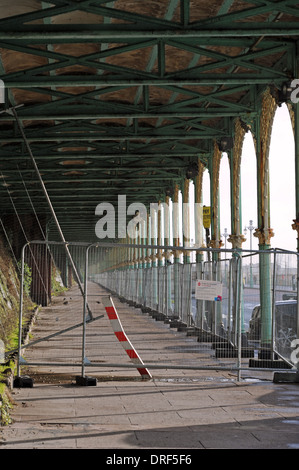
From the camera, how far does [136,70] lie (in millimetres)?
14461

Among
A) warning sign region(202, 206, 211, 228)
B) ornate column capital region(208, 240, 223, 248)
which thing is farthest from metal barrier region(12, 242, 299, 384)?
warning sign region(202, 206, 211, 228)

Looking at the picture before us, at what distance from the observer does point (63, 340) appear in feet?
57.1

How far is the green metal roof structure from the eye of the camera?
1135 cm

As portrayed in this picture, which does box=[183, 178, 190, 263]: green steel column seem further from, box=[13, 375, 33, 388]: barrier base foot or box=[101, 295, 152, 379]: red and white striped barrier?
box=[13, 375, 33, 388]: barrier base foot

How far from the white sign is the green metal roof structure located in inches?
149

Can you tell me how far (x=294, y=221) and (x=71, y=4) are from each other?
5594mm

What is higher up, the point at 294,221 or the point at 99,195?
the point at 99,195

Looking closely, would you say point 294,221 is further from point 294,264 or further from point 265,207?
point 265,207

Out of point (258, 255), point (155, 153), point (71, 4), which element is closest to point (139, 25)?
point (71, 4)

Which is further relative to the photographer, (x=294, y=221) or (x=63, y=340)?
(x=63, y=340)

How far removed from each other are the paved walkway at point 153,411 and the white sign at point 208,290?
49.1 inches

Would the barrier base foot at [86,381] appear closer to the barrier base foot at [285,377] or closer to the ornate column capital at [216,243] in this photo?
the barrier base foot at [285,377]

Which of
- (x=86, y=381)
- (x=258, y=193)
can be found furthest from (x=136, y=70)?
(x=86, y=381)
